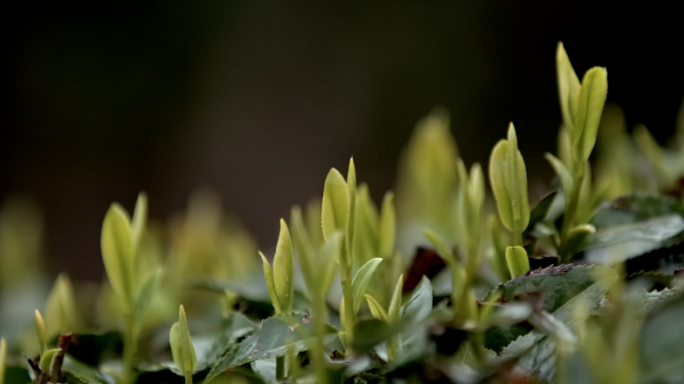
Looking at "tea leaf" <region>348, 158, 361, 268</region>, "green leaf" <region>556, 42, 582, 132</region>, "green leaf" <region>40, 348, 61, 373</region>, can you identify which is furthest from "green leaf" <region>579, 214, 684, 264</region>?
"green leaf" <region>40, 348, 61, 373</region>

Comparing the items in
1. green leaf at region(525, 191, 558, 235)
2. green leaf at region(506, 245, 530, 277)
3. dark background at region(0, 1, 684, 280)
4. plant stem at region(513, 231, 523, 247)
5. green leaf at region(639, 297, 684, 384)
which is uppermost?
dark background at region(0, 1, 684, 280)

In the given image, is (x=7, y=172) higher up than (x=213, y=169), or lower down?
higher up

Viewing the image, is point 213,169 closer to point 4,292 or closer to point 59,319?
point 4,292

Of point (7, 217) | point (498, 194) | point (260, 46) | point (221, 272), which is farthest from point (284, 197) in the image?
point (498, 194)

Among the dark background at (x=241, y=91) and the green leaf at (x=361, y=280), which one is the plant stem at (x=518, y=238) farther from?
the dark background at (x=241, y=91)

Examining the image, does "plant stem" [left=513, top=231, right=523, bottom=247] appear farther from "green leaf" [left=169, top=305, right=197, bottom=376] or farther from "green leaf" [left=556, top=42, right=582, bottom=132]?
"green leaf" [left=169, top=305, right=197, bottom=376]

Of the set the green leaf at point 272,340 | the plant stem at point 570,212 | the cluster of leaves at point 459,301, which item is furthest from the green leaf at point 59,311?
the plant stem at point 570,212
